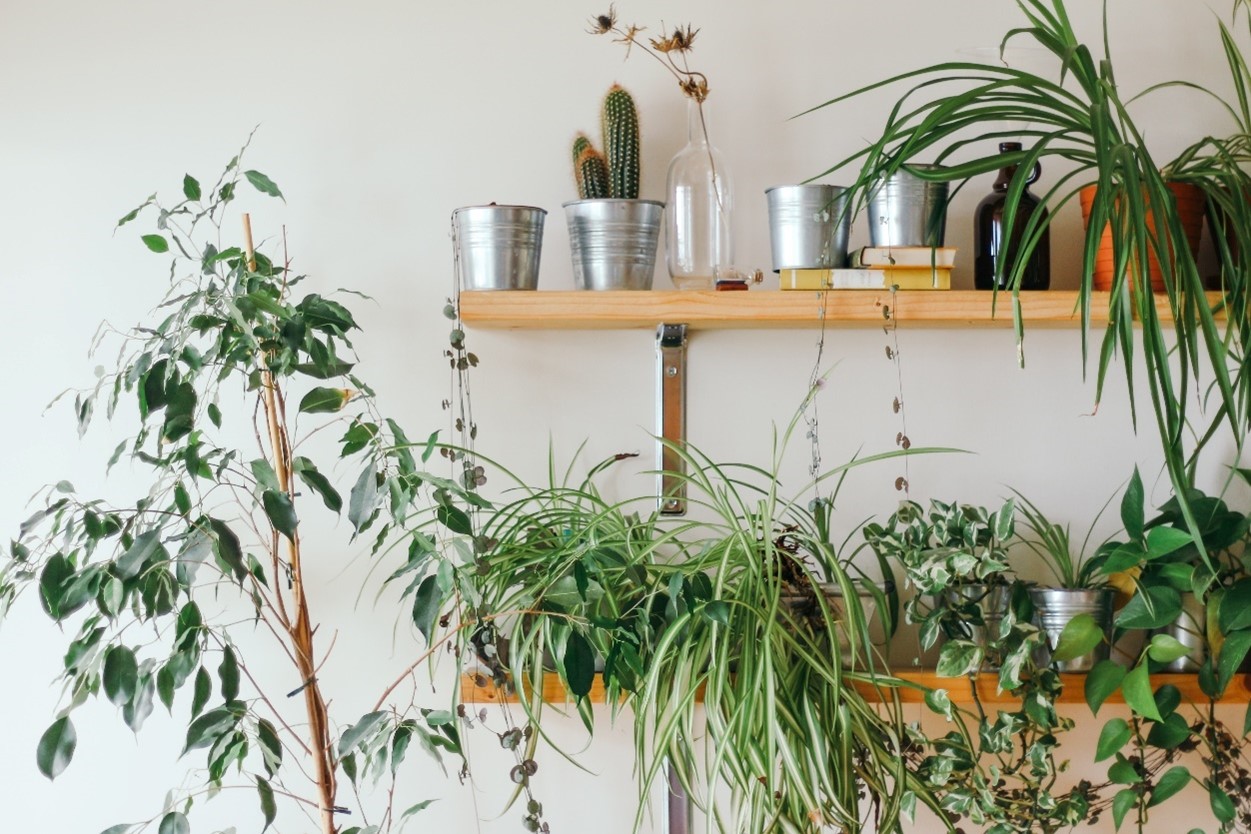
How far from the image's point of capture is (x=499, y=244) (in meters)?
1.41

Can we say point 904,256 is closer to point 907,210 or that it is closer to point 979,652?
point 907,210

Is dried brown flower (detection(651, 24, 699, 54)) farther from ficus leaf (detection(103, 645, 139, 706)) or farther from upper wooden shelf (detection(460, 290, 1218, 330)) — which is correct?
ficus leaf (detection(103, 645, 139, 706))

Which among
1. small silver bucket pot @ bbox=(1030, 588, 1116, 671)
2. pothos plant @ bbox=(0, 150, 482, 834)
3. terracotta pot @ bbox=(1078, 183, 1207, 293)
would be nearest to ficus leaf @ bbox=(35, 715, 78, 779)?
pothos plant @ bbox=(0, 150, 482, 834)

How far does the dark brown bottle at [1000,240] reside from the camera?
1487 millimetres

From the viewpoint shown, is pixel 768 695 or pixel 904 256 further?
pixel 904 256

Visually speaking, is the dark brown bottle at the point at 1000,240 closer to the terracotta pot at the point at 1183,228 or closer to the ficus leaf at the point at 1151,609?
the terracotta pot at the point at 1183,228

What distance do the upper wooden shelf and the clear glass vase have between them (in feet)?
0.25

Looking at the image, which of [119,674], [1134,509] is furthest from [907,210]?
[119,674]

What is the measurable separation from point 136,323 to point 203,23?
44 centimetres

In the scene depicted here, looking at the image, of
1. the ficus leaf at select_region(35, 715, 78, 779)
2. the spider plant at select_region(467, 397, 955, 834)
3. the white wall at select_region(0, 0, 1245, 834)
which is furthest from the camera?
the white wall at select_region(0, 0, 1245, 834)

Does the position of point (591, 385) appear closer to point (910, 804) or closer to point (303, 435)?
point (303, 435)

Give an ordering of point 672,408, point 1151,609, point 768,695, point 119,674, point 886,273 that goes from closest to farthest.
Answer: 1. point 119,674
2. point 768,695
3. point 1151,609
4. point 886,273
5. point 672,408

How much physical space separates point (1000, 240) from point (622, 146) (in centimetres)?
53

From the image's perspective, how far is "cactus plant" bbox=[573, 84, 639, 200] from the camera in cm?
146
